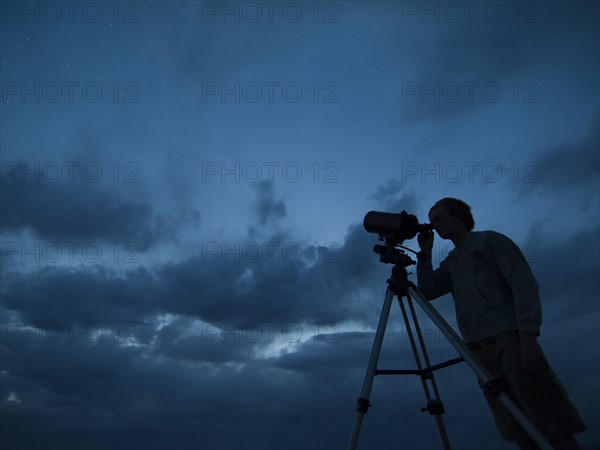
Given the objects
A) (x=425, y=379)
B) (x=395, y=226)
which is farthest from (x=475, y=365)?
(x=395, y=226)

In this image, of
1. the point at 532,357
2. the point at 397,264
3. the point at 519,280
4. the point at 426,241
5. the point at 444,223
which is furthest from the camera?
the point at 426,241

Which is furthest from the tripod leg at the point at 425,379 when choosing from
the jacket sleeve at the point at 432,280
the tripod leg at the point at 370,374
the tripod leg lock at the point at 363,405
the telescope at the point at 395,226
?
the tripod leg lock at the point at 363,405

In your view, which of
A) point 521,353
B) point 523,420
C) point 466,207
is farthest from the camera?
point 466,207

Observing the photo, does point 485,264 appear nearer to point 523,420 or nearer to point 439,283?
point 439,283

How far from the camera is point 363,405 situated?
304 centimetres

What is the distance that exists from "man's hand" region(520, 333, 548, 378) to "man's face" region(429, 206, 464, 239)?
1102 millimetres

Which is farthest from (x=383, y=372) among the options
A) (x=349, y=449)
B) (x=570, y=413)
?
(x=570, y=413)

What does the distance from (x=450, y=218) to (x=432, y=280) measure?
1.74 ft

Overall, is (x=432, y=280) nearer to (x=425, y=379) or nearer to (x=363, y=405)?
(x=425, y=379)

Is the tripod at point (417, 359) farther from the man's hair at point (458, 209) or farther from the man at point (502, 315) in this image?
the man's hair at point (458, 209)

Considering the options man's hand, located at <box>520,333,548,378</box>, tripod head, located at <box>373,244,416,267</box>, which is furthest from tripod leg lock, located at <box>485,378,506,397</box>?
tripod head, located at <box>373,244,416,267</box>

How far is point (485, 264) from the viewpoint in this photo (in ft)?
11.3

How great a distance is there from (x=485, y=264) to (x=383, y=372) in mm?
1080

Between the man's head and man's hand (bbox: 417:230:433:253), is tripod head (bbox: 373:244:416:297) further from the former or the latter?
the man's head
